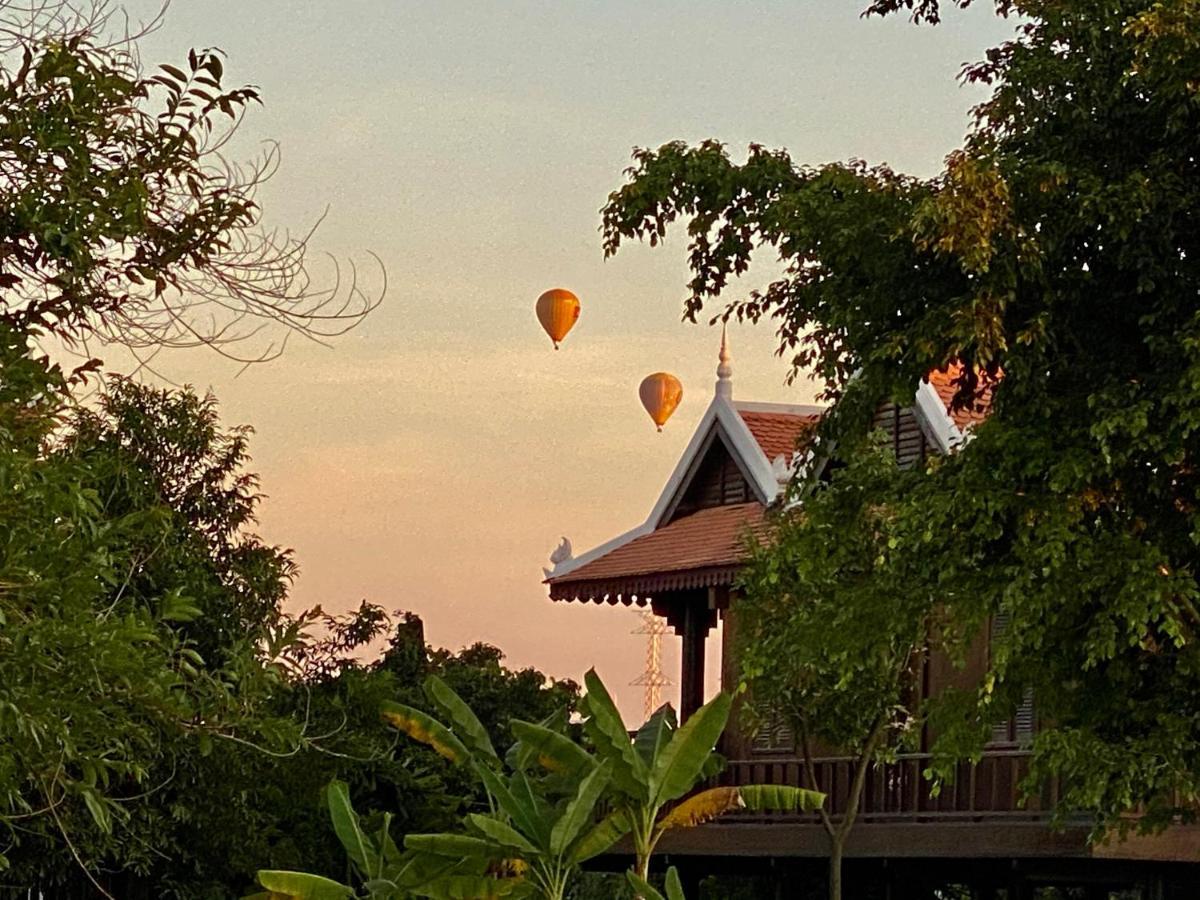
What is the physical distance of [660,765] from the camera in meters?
16.0

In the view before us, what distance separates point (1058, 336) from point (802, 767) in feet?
30.7

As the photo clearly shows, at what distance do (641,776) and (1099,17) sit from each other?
7.18m

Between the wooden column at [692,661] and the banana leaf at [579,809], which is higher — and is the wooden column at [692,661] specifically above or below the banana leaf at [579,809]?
above

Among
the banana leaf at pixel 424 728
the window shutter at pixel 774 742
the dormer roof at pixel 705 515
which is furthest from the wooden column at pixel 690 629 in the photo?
the banana leaf at pixel 424 728

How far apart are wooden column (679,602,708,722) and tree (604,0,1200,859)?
33.7 ft

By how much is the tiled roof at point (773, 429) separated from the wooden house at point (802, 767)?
0.03 meters

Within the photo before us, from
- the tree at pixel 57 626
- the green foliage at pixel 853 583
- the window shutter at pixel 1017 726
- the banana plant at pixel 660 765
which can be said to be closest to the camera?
the tree at pixel 57 626

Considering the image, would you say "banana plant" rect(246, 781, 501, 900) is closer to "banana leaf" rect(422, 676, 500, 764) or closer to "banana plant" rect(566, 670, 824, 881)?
"banana leaf" rect(422, 676, 500, 764)

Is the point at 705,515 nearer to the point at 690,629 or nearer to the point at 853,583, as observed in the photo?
the point at 690,629

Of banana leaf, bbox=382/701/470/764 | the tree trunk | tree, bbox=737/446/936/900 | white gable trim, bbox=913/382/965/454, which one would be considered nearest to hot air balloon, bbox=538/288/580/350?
tree, bbox=737/446/936/900

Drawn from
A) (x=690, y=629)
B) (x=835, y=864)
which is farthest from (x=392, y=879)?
(x=690, y=629)

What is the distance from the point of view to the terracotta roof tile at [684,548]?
21.0m

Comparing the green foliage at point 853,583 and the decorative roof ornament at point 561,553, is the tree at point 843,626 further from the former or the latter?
the decorative roof ornament at point 561,553

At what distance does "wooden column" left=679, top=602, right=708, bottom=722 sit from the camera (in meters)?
22.0
